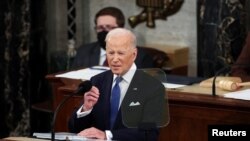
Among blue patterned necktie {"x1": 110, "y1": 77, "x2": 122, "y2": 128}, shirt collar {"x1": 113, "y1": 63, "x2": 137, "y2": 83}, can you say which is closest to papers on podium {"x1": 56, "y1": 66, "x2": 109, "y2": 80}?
blue patterned necktie {"x1": 110, "y1": 77, "x2": 122, "y2": 128}

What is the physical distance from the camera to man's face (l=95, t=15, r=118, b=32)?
7250 mm

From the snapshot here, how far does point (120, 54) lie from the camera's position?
465cm

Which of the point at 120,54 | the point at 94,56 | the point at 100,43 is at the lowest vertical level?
the point at 94,56

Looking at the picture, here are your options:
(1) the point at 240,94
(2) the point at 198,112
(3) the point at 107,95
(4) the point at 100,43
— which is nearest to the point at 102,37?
(4) the point at 100,43

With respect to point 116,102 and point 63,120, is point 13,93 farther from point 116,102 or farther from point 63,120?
point 116,102

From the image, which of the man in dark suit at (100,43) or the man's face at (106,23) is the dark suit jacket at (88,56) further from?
the man's face at (106,23)

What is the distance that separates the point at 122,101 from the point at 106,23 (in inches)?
109

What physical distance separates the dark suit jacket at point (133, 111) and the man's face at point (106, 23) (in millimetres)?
2417

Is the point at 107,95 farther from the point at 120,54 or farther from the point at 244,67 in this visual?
the point at 244,67

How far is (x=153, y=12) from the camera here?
8461 millimetres

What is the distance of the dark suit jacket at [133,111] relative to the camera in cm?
434

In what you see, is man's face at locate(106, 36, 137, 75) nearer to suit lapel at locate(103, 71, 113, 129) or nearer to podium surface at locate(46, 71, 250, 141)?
suit lapel at locate(103, 71, 113, 129)

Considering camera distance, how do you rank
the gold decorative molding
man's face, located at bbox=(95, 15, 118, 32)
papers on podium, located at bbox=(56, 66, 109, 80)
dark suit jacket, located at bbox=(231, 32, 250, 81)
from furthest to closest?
1. the gold decorative molding
2. man's face, located at bbox=(95, 15, 118, 32)
3. papers on podium, located at bbox=(56, 66, 109, 80)
4. dark suit jacket, located at bbox=(231, 32, 250, 81)

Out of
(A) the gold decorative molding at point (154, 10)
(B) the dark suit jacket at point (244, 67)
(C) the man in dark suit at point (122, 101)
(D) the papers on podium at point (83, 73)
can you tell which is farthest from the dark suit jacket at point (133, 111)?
(A) the gold decorative molding at point (154, 10)
